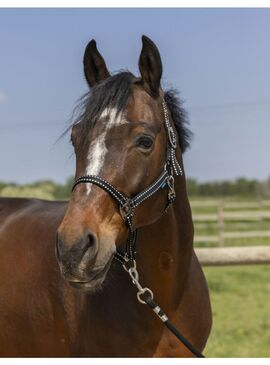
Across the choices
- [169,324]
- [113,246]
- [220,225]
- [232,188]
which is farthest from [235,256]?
[232,188]

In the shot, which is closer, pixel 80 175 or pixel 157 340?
pixel 80 175

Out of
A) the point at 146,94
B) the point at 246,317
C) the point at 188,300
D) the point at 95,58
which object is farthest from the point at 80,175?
the point at 246,317

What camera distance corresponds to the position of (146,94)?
9.82 feet

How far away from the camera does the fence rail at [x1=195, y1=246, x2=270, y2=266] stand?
507cm

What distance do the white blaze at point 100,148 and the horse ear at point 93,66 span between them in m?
0.45

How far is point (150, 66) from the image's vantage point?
301 cm

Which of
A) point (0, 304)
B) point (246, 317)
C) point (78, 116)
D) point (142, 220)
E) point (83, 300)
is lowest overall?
point (246, 317)

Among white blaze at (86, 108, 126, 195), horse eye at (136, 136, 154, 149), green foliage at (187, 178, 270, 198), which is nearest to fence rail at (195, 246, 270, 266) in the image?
horse eye at (136, 136, 154, 149)

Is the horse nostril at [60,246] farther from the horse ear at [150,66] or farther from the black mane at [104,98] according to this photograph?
the horse ear at [150,66]

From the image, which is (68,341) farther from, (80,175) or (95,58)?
(95,58)

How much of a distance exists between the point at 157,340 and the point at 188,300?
30 centimetres

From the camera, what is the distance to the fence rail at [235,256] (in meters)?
5.07

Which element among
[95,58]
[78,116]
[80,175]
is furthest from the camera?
[95,58]

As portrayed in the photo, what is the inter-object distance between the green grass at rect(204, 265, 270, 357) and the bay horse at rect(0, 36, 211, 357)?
2.81 m
